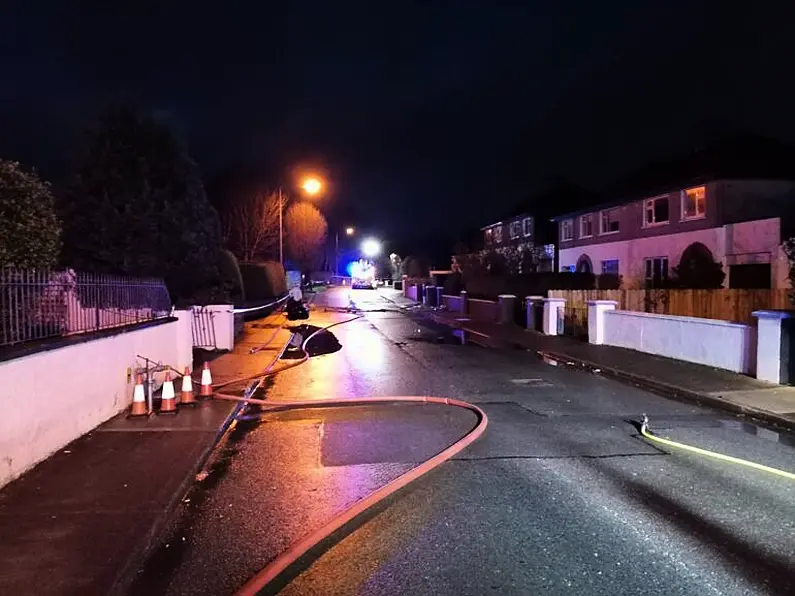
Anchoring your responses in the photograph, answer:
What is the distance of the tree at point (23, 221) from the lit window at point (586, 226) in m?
37.2

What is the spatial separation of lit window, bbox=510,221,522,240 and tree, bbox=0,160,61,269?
50.8m

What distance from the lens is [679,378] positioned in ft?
39.8

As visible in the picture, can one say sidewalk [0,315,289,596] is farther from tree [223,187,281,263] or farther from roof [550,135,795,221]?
tree [223,187,281,263]

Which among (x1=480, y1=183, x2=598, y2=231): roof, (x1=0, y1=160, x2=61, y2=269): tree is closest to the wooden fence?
(x1=0, y1=160, x2=61, y2=269): tree

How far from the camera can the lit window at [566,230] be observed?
1767 inches

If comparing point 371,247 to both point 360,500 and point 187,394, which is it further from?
point 360,500

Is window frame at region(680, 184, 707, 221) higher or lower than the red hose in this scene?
higher

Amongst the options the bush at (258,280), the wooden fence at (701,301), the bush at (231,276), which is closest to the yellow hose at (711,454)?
the wooden fence at (701,301)

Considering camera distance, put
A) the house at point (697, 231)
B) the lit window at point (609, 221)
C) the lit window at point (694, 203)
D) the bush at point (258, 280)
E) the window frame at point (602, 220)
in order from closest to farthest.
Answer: the house at point (697, 231), the lit window at point (694, 203), the bush at point (258, 280), the window frame at point (602, 220), the lit window at point (609, 221)

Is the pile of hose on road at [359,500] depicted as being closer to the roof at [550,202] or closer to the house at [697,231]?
the house at [697,231]

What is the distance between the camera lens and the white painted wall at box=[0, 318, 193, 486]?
572 centimetres

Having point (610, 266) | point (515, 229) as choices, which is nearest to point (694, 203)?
point (610, 266)

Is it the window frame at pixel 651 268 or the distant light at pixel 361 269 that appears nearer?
the window frame at pixel 651 268

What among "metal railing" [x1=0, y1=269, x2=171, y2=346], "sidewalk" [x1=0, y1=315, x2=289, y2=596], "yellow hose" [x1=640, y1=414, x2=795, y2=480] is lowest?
"yellow hose" [x1=640, y1=414, x2=795, y2=480]
